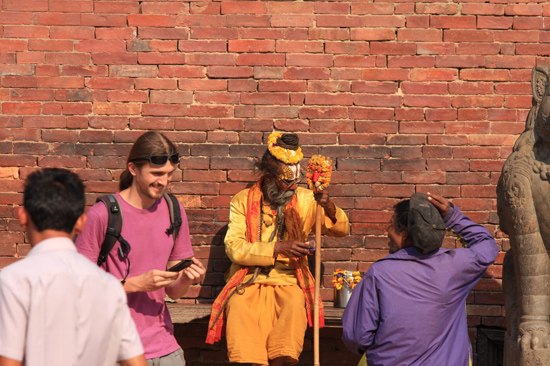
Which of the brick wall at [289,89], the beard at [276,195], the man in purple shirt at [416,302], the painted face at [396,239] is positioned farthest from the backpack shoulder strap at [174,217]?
the brick wall at [289,89]

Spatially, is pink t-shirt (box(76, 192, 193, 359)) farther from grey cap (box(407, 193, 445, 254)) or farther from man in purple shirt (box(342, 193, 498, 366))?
grey cap (box(407, 193, 445, 254))

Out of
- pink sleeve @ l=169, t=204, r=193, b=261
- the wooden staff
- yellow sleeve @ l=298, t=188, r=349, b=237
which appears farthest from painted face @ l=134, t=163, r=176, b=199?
yellow sleeve @ l=298, t=188, r=349, b=237

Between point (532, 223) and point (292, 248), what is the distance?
5.52 ft

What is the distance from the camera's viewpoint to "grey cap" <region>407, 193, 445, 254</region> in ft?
12.7

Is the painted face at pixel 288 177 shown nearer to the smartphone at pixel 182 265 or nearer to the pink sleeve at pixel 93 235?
the smartphone at pixel 182 265

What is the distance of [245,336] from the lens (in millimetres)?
5141

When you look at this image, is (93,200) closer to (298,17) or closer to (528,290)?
(298,17)

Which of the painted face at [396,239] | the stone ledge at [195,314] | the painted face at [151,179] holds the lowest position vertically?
the stone ledge at [195,314]

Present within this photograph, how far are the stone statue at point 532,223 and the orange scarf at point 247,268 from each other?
1.44 m

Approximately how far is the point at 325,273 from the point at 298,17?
7.07 ft

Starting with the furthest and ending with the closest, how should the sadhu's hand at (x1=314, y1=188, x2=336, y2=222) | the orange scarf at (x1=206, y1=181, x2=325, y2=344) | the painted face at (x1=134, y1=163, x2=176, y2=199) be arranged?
1. the orange scarf at (x1=206, y1=181, x2=325, y2=344)
2. the sadhu's hand at (x1=314, y1=188, x2=336, y2=222)
3. the painted face at (x1=134, y1=163, x2=176, y2=199)

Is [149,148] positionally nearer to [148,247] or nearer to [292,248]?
[148,247]

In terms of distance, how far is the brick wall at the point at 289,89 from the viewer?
6043 millimetres

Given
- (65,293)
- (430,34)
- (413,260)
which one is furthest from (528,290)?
(65,293)
